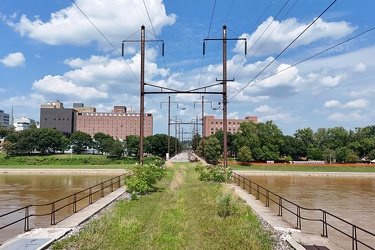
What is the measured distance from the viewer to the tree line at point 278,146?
74.2m

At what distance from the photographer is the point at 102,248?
9.95 metres

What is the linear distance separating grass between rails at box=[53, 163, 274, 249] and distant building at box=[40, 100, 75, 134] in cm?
19149

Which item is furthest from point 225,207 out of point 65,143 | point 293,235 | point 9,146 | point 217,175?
point 65,143

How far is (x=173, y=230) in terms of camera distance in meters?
12.1

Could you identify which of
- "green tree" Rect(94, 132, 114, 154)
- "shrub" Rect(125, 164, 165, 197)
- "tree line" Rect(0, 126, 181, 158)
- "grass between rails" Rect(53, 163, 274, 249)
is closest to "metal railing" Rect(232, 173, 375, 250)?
"grass between rails" Rect(53, 163, 274, 249)

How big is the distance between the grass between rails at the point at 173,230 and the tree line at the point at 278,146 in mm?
55719

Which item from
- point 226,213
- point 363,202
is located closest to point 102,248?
point 226,213

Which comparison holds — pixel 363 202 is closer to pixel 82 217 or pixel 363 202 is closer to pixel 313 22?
pixel 313 22

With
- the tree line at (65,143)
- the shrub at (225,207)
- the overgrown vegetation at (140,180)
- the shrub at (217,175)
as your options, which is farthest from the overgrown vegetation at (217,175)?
the tree line at (65,143)

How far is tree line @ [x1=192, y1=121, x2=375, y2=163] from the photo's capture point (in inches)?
2921

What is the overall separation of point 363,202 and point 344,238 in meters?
15.9

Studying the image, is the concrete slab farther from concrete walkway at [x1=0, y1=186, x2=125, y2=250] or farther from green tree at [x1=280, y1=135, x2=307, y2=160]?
green tree at [x1=280, y1=135, x2=307, y2=160]

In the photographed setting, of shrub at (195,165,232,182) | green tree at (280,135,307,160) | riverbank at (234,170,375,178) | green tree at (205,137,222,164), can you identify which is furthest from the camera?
green tree at (280,135,307,160)

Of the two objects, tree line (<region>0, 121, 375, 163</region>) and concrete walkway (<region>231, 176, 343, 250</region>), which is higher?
tree line (<region>0, 121, 375, 163</region>)
